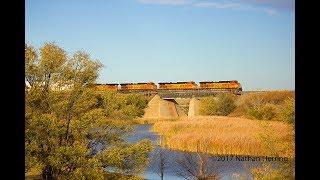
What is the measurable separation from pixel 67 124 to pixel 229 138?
9.94 meters

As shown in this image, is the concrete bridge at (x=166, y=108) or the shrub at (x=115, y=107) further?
the concrete bridge at (x=166, y=108)

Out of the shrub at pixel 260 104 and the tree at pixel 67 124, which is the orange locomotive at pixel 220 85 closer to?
the shrub at pixel 260 104

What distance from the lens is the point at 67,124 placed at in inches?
482

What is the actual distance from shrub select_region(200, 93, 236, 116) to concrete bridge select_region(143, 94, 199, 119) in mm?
1416

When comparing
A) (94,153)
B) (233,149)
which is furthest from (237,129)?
(94,153)

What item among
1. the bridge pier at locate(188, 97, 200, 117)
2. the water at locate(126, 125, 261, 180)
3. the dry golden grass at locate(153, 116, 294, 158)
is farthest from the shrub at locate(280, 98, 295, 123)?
the bridge pier at locate(188, 97, 200, 117)

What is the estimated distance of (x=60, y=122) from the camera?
1207 cm

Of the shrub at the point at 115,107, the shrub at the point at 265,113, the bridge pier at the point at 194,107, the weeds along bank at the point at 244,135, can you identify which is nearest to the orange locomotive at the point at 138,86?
the bridge pier at the point at 194,107

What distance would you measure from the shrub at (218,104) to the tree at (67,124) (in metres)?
22.8

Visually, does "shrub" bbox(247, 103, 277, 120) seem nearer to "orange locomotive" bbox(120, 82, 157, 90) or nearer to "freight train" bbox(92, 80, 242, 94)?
"freight train" bbox(92, 80, 242, 94)

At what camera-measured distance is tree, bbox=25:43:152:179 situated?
11.5 m

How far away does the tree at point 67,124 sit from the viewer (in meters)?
11.5

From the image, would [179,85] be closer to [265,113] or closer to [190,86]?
[190,86]

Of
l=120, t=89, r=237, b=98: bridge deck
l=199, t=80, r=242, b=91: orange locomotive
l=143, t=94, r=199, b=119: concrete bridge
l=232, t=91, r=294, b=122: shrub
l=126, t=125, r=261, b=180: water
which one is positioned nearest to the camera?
l=126, t=125, r=261, b=180: water
